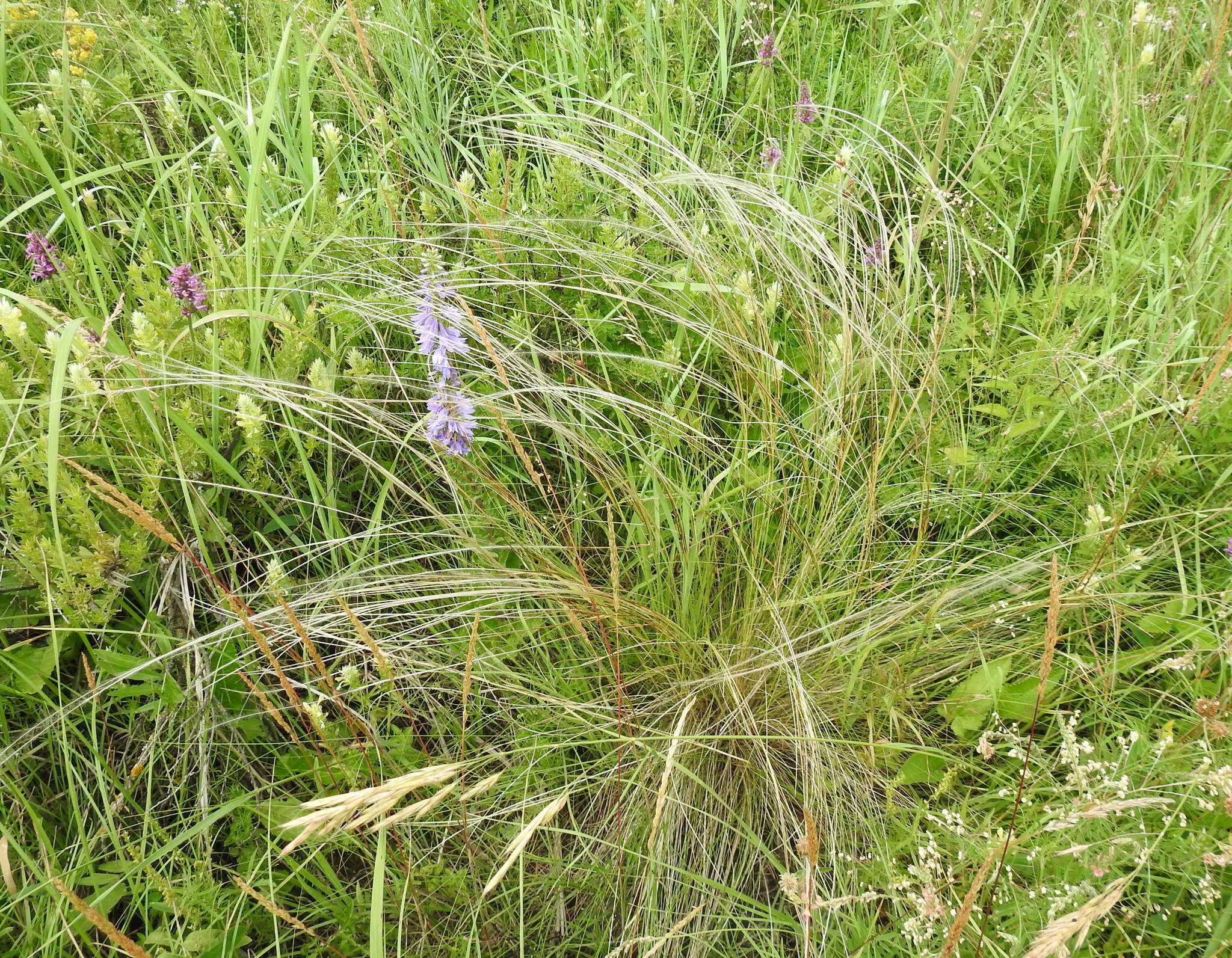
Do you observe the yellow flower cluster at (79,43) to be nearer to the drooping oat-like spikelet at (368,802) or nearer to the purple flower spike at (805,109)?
the purple flower spike at (805,109)

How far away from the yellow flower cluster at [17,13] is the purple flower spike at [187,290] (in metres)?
1.00

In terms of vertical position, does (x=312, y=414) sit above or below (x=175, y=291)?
below

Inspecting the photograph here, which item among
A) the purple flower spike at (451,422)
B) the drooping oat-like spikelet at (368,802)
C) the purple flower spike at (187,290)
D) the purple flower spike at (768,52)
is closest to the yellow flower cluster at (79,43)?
the purple flower spike at (187,290)

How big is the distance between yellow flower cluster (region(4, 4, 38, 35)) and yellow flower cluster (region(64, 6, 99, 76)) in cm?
9

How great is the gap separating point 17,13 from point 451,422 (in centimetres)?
198

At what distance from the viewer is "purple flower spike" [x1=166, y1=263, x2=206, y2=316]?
1845mm

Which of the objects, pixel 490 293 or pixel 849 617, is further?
pixel 490 293

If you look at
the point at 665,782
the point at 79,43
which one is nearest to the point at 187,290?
the point at 79,43

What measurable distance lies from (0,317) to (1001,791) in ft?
5.98

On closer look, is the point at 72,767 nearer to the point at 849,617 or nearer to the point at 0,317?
the point at 0,317

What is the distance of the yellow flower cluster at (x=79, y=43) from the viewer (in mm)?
2463

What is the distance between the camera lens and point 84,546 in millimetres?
1578

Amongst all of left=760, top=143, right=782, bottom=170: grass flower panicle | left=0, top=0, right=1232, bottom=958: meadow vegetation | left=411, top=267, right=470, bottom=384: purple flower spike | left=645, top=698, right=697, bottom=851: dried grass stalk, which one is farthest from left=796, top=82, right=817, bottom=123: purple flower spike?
left=645, top=698, right=697, bottom=851: dried grass stalk

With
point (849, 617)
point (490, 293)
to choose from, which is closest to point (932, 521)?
point (849, 617)
